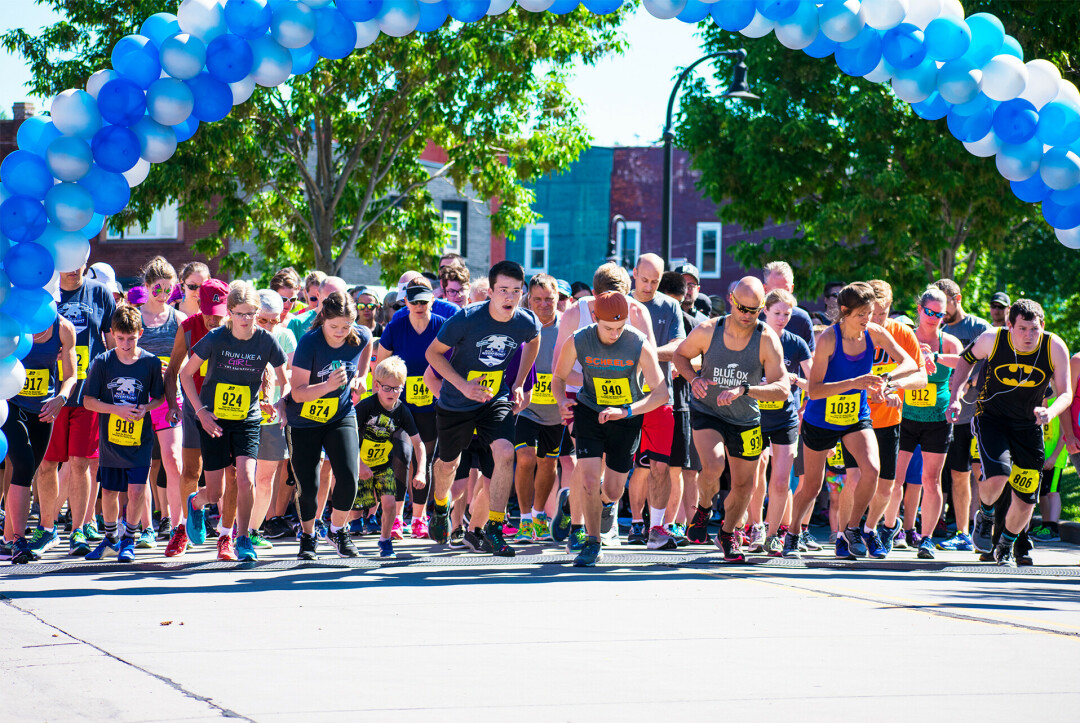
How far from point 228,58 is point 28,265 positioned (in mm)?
2014

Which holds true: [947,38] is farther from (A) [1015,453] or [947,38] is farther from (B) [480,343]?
(B) [480,343]

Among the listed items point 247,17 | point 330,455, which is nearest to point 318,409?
point 330,455

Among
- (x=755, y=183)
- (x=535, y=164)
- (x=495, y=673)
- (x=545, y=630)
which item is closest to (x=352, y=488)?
(x=545, y=630)

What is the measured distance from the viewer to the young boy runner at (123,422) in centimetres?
963

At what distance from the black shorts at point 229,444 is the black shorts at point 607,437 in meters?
2.31

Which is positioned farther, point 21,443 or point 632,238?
point 632,238

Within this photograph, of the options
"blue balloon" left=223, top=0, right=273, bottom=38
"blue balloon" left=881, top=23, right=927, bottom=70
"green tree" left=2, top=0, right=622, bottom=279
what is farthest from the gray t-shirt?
"green tree" left=2, top=0, right=622, bottom=279

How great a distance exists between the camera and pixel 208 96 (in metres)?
8.84

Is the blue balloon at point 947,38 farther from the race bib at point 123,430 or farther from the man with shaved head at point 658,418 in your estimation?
the race bib at point 123,430

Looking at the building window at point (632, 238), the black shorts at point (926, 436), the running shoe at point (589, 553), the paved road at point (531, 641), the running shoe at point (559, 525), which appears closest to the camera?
the paved road at point (531, 641)

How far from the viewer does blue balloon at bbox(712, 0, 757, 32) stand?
31.2ft

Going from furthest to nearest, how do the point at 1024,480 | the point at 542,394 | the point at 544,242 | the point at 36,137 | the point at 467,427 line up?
the point at 544,242
the point at 542,394
the point at 467,427
the point at 1024,480
the point at 36,137

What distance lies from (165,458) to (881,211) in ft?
55.6

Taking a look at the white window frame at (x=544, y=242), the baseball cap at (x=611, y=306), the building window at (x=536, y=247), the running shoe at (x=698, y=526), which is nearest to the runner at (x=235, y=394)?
the baseball cap at (x=611, y=306)
